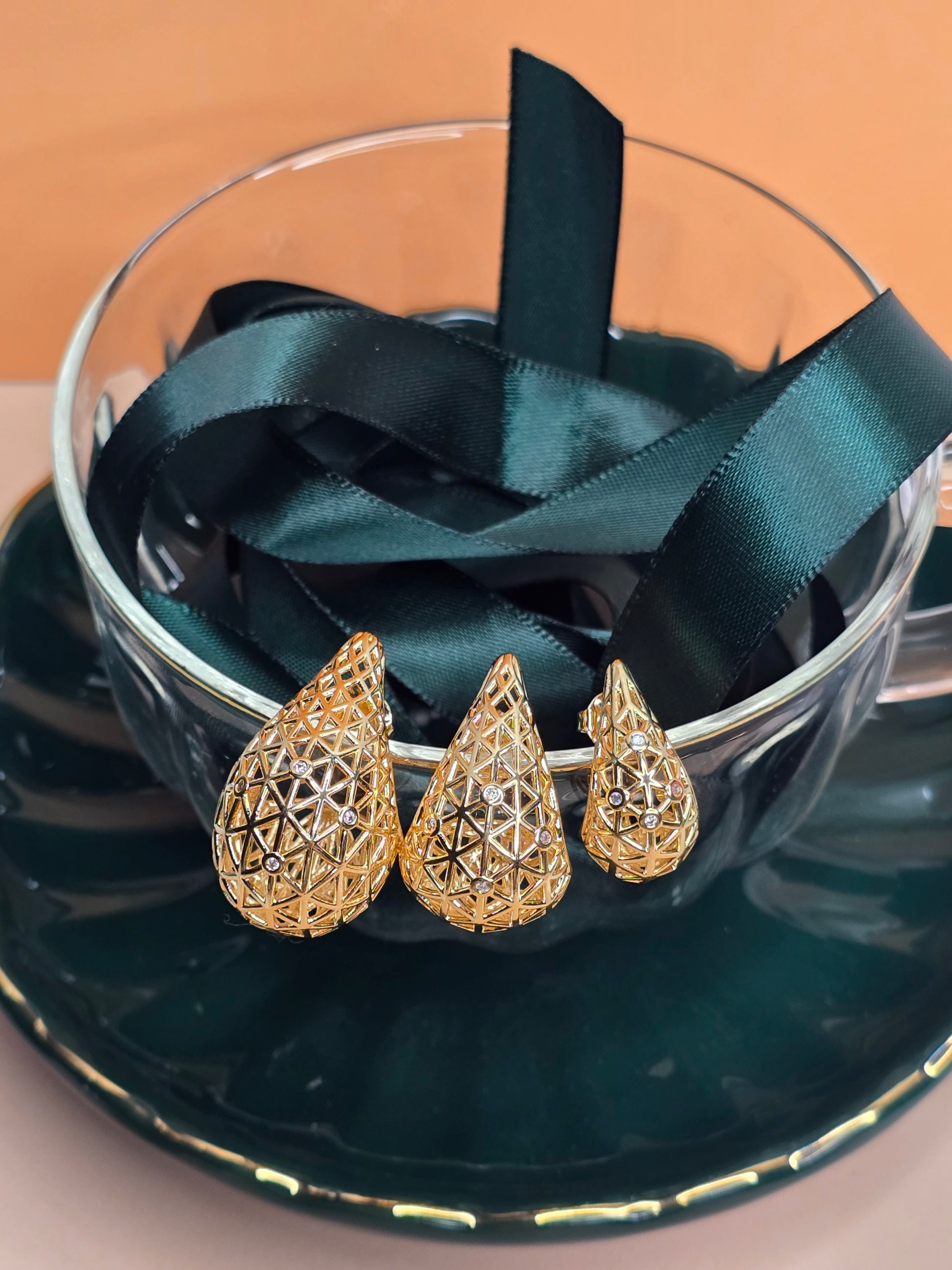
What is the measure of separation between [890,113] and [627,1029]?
481 mm

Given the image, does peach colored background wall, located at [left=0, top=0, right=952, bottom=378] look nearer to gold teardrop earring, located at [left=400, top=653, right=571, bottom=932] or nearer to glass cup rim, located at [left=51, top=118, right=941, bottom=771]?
glass cup rim, located at [left=51, top=118, right=941, bottom=771]

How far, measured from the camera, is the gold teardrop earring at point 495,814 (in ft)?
0.66

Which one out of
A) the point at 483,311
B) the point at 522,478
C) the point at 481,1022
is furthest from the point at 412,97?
the point at 481,1022

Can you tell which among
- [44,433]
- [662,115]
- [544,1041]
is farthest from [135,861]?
[662,115]

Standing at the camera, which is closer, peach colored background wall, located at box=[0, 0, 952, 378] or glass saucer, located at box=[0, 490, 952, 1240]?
glass saucer, located at box=[0, 490, 952, 1240]

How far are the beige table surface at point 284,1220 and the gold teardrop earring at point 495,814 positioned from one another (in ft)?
0.33

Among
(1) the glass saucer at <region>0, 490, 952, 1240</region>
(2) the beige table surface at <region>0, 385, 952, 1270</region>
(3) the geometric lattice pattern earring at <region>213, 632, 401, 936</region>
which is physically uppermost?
(3) the geometric lattice pattern earring at <region>213, 632, 401, 936</region>

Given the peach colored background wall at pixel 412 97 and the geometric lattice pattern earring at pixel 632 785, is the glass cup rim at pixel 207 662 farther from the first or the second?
the peach colored background wall at pixel 412 97

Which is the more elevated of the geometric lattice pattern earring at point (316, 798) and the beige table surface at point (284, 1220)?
the geometric lattice pattern earring at point (316, 798)

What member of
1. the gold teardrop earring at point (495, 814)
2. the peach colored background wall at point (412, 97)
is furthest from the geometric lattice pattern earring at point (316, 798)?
the peach colored background wall at point (412, 97)

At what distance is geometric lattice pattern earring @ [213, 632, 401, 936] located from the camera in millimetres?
202

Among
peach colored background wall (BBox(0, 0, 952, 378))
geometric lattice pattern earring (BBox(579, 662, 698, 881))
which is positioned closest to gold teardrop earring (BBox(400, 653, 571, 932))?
geometric lattice pattern earring (BBox(579, 662, 698, 881))

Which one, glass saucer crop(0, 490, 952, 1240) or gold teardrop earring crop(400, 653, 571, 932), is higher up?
gold teardrop earring crop(400, 653, 571, 932)

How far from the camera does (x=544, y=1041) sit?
0.87 ft
